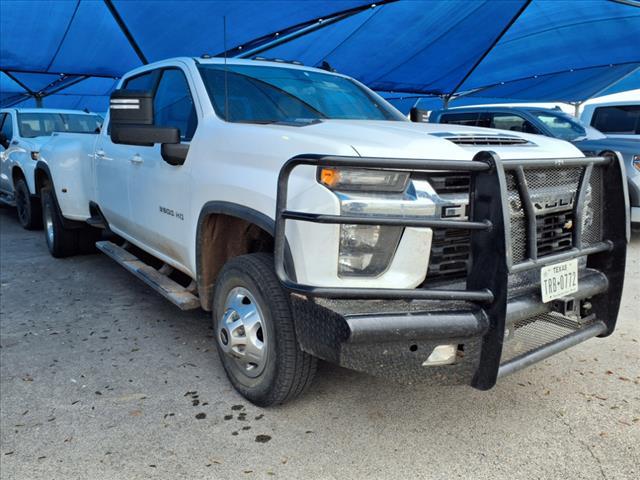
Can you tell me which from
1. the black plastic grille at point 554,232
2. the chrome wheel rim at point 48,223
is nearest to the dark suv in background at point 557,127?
the black plastic grille at point 554,232

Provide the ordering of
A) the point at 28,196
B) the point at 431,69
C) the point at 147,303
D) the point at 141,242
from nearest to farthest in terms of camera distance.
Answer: the point at 141,242 < the point at 147,303 < the point at 28,196 < the point at 431,69

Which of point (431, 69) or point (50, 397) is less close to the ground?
point (431, 69)

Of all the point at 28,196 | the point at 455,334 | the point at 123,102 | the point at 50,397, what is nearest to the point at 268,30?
the point at 28,196

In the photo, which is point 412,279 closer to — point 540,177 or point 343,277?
point 343,277

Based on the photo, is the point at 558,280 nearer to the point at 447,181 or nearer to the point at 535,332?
the point at 535,332

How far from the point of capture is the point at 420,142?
2.51 meters

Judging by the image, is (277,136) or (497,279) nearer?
(497,279)

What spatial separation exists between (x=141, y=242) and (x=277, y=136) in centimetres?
225

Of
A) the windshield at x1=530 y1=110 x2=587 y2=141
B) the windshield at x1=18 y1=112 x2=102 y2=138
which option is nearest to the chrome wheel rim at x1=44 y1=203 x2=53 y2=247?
the windshield at x1=18 y1=112 x2=102 y2=138

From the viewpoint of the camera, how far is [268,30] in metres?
10.3

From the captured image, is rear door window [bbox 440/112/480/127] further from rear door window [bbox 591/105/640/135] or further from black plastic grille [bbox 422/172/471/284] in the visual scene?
black plastic grille [bbox 422/172/471/284]

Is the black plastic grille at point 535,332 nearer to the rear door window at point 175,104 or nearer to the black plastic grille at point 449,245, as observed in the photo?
the black plastic grille at point 449,245

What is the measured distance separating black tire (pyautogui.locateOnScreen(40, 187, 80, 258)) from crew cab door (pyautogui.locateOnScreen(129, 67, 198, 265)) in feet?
7.33

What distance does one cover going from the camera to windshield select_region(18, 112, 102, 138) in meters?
8.89
